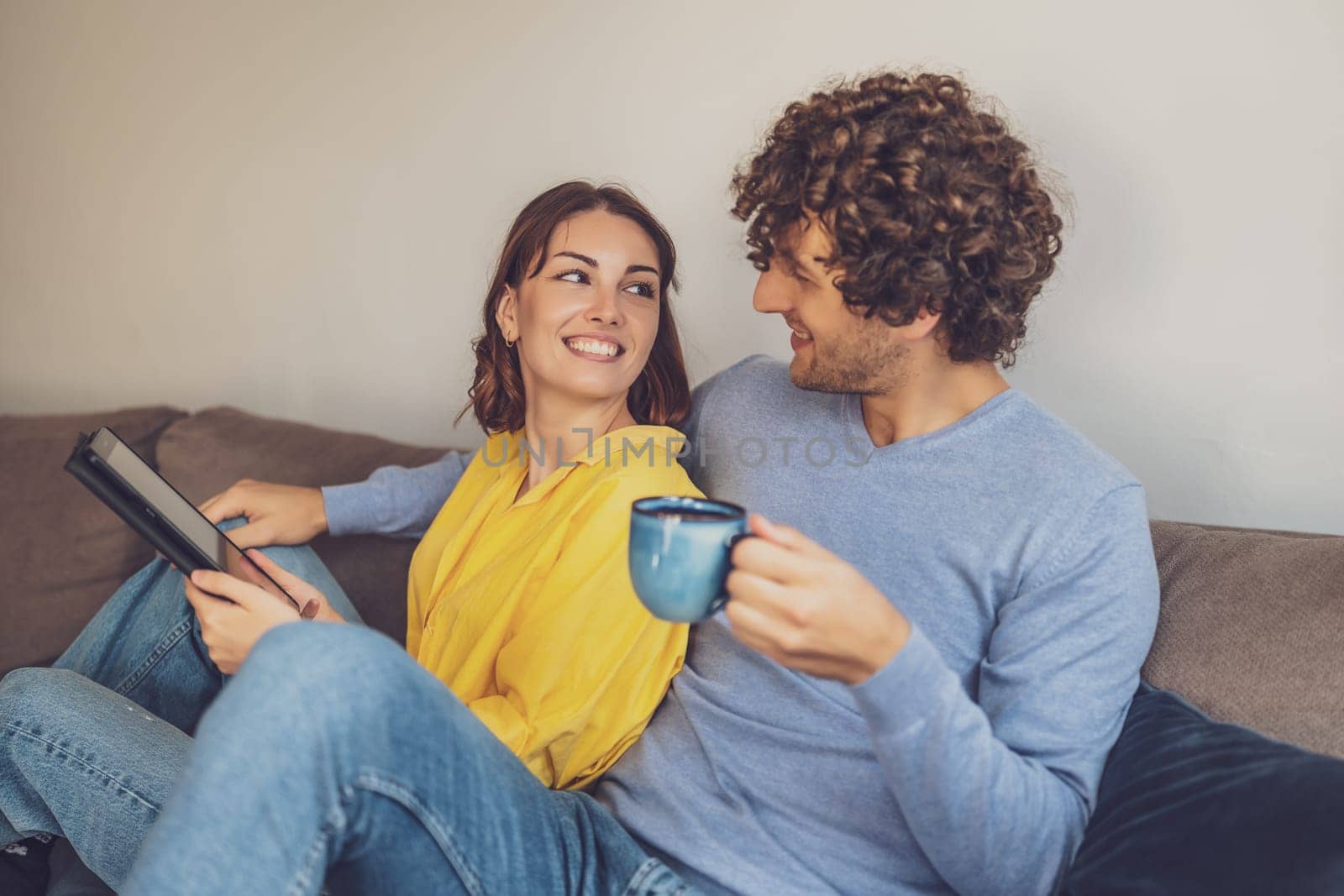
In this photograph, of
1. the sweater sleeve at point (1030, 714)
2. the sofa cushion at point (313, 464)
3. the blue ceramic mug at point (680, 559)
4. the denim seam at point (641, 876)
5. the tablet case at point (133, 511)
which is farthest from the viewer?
the sofa cushion at point (313, 464)

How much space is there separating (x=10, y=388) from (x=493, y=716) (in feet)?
7.17

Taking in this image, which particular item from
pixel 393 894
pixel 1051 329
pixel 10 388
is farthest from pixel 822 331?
pixel 10 388

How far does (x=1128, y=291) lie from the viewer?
1459mm

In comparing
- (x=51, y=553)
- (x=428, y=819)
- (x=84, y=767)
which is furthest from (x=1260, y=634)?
(x=51, y=553)

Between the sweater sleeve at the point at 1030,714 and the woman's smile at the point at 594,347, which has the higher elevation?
the woman's smile at the point at 594,347

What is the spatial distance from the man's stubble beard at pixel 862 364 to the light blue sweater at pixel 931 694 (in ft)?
0.23

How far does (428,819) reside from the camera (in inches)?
36.0

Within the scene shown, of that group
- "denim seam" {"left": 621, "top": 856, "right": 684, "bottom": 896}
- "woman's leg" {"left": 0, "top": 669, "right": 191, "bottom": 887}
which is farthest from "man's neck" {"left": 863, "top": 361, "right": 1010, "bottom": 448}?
"woman's leg" {"left": 0, "top": 669, "right": 191, "bottom": 887}

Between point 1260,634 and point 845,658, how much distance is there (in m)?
0.54

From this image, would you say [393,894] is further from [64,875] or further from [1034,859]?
[64,875]

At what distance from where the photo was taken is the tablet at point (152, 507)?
3.85 feet

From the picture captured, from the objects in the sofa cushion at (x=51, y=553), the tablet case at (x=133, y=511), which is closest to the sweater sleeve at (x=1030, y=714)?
the tablet case at (x=133, y=511)

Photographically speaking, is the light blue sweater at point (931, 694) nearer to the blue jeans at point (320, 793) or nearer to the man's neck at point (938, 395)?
the man's neck at point (938, 395)

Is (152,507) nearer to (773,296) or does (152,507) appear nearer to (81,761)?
(81,761)
